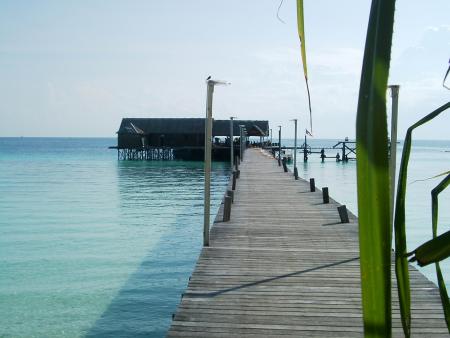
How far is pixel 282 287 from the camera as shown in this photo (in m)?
5.65

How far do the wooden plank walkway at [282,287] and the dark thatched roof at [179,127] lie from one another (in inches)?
1893

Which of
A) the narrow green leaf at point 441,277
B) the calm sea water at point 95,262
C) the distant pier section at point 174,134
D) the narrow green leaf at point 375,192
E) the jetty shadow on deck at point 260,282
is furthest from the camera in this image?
the distant pier section at point 174,134

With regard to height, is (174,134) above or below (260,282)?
above

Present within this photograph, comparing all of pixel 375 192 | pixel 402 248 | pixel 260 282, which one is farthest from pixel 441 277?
pixel 260 282

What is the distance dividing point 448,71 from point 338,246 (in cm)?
775

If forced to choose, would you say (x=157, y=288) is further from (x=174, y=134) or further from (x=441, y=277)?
(x=174, y=134)

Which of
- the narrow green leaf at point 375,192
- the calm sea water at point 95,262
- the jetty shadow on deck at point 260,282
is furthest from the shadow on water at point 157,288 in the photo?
the narrow green leaf at point 375,192

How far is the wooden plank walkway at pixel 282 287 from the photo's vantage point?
444 cm

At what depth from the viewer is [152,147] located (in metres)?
57.2

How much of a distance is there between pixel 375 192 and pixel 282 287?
214 inches

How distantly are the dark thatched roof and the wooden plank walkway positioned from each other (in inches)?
1893

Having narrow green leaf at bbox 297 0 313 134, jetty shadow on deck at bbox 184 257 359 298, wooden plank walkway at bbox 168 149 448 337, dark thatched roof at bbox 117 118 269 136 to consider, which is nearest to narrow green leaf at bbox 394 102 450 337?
narrow green leaf at bbox 297 0 313 134

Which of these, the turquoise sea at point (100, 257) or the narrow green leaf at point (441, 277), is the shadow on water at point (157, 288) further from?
the narrow green leaf at point (441, 277)

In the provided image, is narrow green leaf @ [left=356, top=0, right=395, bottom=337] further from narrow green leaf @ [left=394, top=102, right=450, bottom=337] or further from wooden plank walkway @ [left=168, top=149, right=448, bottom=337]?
wooden plank walkway @ [left=168, top=149, right=448, bottom=337]
